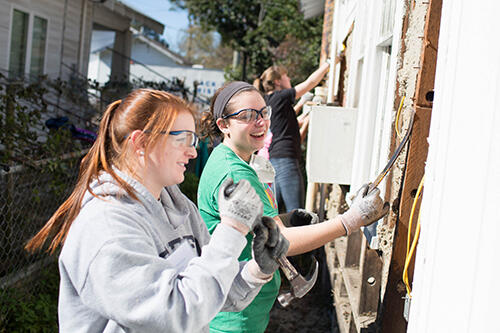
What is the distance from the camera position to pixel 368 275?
2.87 metres

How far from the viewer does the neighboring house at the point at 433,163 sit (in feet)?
4.15

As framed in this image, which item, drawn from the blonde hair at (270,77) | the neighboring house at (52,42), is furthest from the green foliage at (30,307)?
the neighboring house at (52,42)

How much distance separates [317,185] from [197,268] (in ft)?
16.8

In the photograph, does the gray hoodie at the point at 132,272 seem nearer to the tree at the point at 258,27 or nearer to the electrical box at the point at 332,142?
the electrical box at the point at 332,142

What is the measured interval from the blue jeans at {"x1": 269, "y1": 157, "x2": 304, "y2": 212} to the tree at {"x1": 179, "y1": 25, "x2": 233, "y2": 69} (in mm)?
36287

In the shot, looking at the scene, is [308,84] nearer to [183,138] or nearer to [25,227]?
[25,227]

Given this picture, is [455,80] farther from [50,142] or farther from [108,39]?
[108,39]

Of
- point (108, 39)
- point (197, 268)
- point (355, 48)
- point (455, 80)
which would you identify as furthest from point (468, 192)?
point (108, 39)

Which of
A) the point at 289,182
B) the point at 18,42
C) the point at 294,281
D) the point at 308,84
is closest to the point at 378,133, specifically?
the point at 294,281

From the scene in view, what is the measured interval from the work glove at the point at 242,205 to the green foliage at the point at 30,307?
8.99 ft

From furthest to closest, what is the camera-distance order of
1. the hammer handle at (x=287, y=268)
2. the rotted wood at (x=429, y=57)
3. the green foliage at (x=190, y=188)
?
1. the green foliage at (x=190, y=188)
2. the rotted wood at (x=429, y=57)
3. the hammer handle at (x=287, y=268)

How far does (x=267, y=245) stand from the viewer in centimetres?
152

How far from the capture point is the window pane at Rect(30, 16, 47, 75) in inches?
340

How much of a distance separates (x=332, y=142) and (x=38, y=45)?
7137mm
